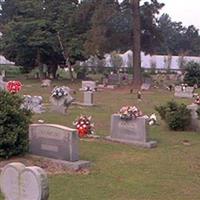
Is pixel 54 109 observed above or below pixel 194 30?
below

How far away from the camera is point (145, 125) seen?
13672mm

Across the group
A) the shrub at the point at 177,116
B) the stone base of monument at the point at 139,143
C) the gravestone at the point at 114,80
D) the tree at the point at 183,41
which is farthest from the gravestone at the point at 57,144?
the tree at the point at 183,41

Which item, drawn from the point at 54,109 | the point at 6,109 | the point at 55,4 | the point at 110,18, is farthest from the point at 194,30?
the point at 6,109

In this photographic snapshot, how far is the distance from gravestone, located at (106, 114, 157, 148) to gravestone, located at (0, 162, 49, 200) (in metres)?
7.34

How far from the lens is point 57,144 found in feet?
35.7

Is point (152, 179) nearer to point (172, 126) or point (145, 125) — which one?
point (145, 125)

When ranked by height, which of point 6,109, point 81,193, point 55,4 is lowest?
point 81,193

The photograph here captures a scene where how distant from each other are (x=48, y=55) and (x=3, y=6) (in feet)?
179

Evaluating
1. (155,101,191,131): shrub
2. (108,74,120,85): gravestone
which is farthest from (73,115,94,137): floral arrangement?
(108,74,120,85): gravestone

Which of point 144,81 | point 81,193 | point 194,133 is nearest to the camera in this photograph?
point 81,193

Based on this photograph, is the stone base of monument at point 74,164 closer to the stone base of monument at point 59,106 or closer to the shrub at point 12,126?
the shrub at point 12,126

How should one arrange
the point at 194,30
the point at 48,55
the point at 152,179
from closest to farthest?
1. the point at 152,179
2. the point at 48,55
3. the point at 194,30

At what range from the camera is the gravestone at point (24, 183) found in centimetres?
618

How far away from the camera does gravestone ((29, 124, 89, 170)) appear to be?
10.6m
